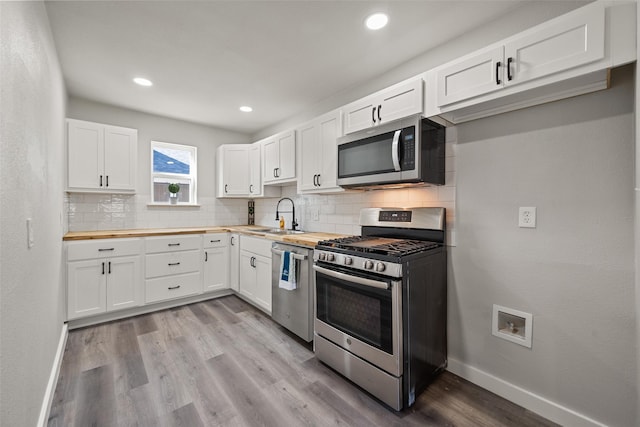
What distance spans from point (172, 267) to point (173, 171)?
1540 millimetres

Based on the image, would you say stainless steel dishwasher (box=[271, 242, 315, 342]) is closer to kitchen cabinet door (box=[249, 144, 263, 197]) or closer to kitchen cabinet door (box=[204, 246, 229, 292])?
kitchen cabinet door (box=[204, 246, 229, 292])

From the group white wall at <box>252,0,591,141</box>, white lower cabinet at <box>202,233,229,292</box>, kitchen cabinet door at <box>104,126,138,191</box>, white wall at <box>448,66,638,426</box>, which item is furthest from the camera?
white lower cabinet at <box>202,233,229,292</box>

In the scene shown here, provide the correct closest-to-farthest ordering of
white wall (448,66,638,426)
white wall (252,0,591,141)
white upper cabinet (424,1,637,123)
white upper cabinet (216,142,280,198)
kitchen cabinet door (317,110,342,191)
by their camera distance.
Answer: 1. white upper cabinet (424,1,637,123)
2. white wall (448,66,638,426)
3. white wall (252,0,591,141)
4. kitchen cabinet door (317,110,342,191)
5. white upper cabinet (216,142,280,198)

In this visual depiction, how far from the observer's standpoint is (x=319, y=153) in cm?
288

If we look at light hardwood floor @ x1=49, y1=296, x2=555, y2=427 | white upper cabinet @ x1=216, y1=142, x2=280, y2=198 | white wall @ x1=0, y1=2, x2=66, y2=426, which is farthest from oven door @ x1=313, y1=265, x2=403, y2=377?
white upper cabinet @ x1=216, y1=142, x2=280, y2=198

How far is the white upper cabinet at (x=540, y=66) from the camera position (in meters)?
1.24

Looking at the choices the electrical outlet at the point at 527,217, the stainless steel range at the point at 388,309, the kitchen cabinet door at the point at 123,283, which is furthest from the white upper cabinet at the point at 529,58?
the kitchen cabinet door at the point at 123,283

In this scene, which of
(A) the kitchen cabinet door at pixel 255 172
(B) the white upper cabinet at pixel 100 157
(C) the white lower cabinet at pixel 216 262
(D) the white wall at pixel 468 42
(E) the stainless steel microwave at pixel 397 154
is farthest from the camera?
(A) the kitchen cabinet door at pixel 255 172

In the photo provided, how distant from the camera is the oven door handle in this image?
5.74 feet

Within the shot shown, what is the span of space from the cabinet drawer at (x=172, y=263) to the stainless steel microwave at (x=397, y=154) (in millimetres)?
2330

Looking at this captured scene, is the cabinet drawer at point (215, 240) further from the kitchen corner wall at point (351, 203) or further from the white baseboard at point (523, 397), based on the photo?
the white baseboard at point (523, 397)

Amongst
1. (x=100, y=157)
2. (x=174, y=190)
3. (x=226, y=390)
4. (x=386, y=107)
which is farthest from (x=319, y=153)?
(x=100, y=157)

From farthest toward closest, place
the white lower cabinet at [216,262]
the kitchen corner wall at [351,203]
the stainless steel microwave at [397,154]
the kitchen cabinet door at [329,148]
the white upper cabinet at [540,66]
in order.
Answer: the white lower cabinet at [216,262] → the kitchen cabinet door at [329,148] → the kitchen corner wall at [351,203] → the stainless steel microwave at [397,154] → the white upper cabinet at [540,66]

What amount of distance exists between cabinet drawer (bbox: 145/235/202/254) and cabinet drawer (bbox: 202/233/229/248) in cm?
8
